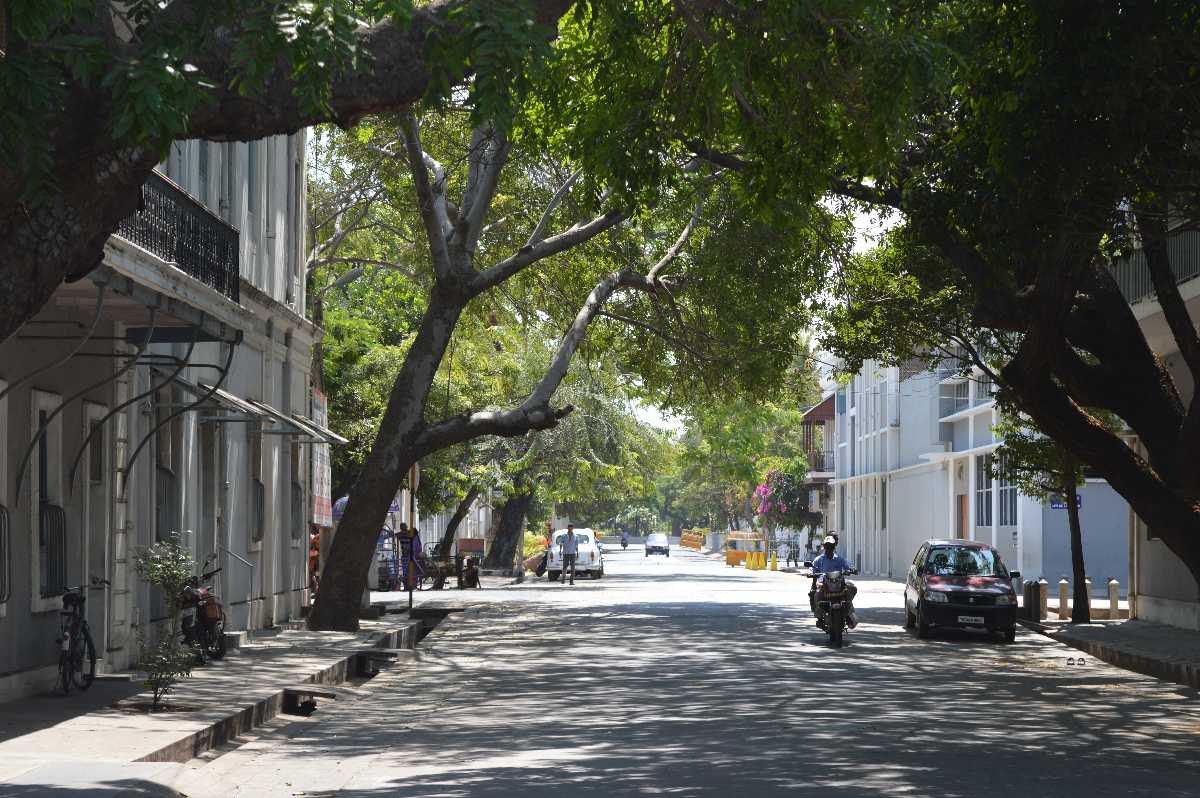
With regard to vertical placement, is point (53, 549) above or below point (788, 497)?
below

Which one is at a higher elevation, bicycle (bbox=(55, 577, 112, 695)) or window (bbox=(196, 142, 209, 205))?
window (bbox=(196, 142, 209, 205))

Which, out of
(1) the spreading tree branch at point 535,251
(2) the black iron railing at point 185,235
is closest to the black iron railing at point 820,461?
(1) the spreading tree branch at point 535,251

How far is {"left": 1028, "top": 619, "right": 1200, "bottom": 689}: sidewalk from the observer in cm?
1998

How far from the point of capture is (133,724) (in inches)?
504

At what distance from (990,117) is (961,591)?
12.8m

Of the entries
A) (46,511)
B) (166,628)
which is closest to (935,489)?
(46,511)

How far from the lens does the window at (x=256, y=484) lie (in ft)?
83.1

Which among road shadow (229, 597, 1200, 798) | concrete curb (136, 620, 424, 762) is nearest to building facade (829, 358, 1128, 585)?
road shadow (229, 597, 1200, 798)

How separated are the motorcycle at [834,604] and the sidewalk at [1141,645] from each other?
3.69m

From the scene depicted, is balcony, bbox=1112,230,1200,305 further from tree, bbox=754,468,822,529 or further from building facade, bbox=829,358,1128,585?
tree, bbox=754,468,822,529

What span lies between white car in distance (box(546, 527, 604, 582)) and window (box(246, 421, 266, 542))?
28.8m

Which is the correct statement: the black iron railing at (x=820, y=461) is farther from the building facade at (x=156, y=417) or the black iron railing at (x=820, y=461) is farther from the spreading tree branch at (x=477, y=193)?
the spreading tree branch at (x=477, y=193)

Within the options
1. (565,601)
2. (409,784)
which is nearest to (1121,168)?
(409,784)

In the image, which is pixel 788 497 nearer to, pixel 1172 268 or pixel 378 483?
pixel 1172 268
